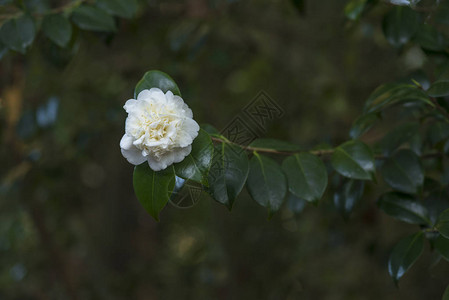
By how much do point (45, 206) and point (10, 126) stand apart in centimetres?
43

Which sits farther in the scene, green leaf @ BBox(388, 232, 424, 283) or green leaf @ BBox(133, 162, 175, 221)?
green leaf @ BBox(388, 232, 424, 283)

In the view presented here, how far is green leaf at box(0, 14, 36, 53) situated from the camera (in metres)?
0.92

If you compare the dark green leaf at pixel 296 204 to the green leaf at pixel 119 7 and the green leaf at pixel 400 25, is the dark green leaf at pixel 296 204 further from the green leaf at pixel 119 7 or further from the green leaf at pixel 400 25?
the green leaf at pixel 119 7

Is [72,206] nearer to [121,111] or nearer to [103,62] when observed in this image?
[103,62]

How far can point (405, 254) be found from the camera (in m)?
0.78

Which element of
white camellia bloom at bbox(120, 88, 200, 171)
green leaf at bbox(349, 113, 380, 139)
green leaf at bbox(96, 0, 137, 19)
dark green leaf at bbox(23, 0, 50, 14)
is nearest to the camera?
white camellia bloom at bbox(120, 88, 200, 171)

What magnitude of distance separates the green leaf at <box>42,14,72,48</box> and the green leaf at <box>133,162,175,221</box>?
443mm

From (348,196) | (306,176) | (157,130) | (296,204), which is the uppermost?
(157,130)

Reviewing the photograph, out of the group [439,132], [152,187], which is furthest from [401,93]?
[152,187]

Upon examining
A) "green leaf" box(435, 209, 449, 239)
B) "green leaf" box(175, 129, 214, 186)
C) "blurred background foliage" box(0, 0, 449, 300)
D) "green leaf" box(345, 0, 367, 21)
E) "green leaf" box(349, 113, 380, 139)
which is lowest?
"blurred background foliage" box(0, 0, 449, 300)

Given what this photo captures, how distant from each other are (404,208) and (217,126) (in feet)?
3.76

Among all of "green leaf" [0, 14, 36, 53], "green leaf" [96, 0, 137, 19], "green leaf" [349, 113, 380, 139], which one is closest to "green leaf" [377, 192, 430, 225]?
"green leaf" [349, 113, 380, 139]

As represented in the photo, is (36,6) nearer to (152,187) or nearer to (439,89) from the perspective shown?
(152,187)

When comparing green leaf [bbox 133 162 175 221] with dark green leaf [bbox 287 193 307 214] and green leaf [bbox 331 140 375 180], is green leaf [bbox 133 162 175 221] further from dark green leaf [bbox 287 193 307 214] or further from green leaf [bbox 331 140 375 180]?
dark green leaf [bbox 287 193 307 214]
